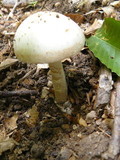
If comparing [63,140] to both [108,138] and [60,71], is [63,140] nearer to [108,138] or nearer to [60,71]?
[108,138]

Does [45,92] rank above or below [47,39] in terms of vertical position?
below

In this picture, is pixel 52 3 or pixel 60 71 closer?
pixel 60 71

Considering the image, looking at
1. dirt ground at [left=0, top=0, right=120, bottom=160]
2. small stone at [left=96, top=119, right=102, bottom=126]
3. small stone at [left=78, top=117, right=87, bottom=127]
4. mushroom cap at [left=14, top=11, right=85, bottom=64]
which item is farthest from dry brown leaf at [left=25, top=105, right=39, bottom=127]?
mushroom cap at [left=14, top=11, right=85, bottom=64]

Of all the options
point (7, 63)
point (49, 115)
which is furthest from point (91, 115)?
point (7, 63)

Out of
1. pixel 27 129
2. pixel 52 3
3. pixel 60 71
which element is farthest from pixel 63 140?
pixel 52 3

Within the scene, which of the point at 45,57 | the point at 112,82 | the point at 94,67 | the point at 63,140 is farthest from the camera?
the point at 94,67

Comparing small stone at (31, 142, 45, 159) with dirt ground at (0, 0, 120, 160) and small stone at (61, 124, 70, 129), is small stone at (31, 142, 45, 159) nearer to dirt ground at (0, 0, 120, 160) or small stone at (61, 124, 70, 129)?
dirt ground at (0, 0, 120, 160)

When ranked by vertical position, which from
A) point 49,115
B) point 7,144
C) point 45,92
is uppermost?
point 45,92

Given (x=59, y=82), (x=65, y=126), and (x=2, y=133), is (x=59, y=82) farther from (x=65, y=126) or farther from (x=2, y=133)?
(x=2, y=133)
